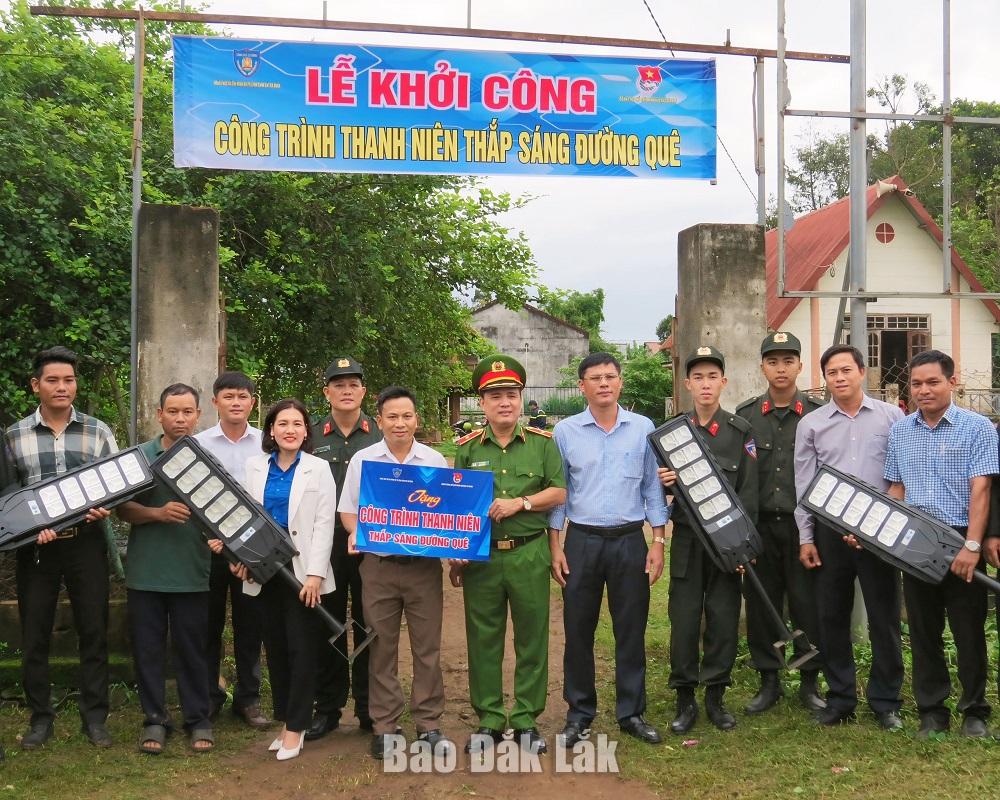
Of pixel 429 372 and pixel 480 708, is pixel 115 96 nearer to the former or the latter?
pixel 429 372

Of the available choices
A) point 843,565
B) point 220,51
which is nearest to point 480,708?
point 843,565

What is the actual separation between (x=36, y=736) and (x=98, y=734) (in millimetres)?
283

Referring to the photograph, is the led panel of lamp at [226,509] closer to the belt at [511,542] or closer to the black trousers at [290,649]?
the black trousers at [290,649]

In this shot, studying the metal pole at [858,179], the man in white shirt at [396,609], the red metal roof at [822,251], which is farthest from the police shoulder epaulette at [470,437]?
the red metal roof at [822,251]

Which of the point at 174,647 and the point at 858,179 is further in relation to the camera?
the point at 858,179

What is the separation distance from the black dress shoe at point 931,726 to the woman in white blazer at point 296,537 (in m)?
2.94

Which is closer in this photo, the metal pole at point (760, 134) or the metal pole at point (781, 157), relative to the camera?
the metal pole at point (781, 157)

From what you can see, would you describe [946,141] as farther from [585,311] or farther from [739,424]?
[585,311]

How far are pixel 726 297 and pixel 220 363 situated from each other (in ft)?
11.1

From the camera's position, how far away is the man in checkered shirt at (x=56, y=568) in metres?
4.58

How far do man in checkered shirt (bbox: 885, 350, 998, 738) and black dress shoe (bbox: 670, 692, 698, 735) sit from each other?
3.48ft

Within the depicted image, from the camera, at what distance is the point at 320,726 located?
15.9 feet

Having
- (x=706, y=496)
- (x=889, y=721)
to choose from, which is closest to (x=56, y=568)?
(x=706, y=496)

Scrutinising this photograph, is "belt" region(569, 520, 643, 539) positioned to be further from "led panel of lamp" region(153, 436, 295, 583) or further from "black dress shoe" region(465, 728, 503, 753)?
"led panel of lamp" region(153, 436, 295, 583)
